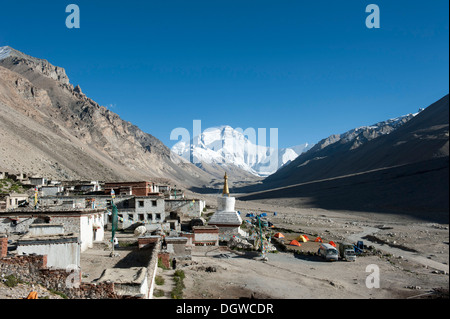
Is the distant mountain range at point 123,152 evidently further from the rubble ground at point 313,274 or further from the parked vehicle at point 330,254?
the parked vehicle at point 330,254

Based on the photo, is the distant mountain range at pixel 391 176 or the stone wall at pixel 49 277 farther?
the distant mountain range at pixel 391 176

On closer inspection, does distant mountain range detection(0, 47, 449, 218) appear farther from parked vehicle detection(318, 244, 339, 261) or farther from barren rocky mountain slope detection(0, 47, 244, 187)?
parked vehicle detection(318, 244, 339, 261)

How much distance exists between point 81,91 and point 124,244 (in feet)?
534

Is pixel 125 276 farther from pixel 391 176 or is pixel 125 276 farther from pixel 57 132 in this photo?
pixel 57 132

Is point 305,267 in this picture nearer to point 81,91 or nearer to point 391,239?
point 391,239

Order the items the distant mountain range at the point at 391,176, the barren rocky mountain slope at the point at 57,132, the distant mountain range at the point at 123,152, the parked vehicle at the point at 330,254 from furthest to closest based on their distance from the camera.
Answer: the barren rocky mountain slope at the point at 57,132, the distant mountain range at the point at 123,152, the distant mountain range at the point at 391,176, the parked vehicle at the point at 330,254

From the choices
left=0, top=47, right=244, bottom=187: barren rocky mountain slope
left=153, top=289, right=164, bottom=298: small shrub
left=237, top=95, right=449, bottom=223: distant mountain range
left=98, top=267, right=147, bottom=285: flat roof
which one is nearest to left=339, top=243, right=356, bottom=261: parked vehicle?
left=237, top=95, right=449, bottom=223: distant mountain range

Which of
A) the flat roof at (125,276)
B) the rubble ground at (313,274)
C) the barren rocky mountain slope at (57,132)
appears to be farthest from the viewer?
the barren rocky mountain slope at (57,132)

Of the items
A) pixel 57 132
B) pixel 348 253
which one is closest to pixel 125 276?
pixel 348 253

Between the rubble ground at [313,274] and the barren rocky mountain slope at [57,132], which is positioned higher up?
the barren rocky mountain slope at [57,132]

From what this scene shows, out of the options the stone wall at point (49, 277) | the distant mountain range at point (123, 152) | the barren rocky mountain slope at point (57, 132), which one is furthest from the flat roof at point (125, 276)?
the barren rocky mountain slope at point (57, 132)

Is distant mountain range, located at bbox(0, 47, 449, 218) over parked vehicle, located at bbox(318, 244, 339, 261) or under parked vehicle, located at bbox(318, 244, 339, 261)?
over

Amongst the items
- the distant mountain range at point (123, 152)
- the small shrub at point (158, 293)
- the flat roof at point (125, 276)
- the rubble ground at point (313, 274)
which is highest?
the distant mountain range at point (123, 152)

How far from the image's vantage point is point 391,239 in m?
34.0
